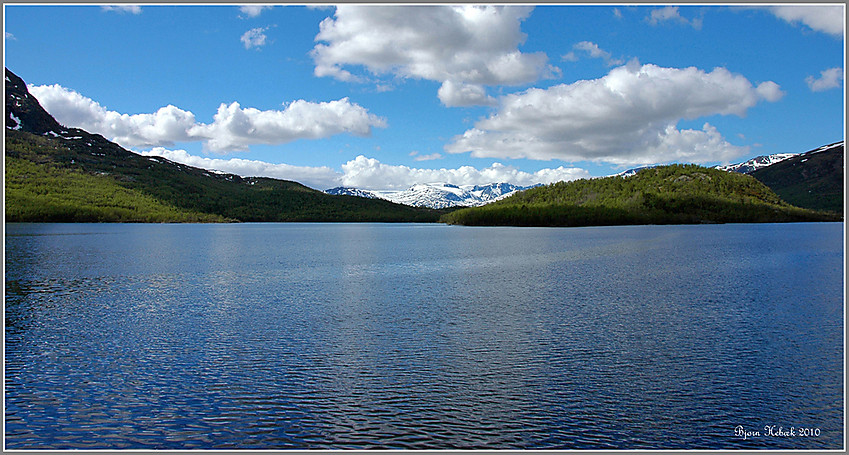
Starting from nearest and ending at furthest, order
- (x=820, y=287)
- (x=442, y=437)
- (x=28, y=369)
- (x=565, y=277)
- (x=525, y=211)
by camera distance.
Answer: (x=442, y=437)
(x=28, y=369)
(x=820, y=287)
(x=565, y=277)
(x=525, y=211)

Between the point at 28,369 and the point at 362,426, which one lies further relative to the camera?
the point at 28,369

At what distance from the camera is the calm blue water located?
43.8 ft

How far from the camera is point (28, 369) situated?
59.4ft

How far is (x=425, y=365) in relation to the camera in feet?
60.8

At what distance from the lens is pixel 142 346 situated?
840 inches

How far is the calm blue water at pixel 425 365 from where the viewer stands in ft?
43.8

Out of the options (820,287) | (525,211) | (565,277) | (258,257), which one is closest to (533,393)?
(565,277)

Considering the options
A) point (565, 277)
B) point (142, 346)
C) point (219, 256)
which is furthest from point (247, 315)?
point (219, 256)

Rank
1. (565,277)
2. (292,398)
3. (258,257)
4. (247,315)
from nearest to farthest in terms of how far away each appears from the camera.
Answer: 1. (292,398)
2. (247,315)
3. (565,277)
4. (258,257)

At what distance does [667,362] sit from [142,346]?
19832 millimetres

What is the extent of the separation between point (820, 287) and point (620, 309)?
17.8 metres

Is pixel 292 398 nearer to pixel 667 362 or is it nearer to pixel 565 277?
pixel 667 362

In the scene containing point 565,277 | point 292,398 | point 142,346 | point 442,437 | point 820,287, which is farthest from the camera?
point 565,277

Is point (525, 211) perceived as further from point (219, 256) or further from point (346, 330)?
point (346, 330)
